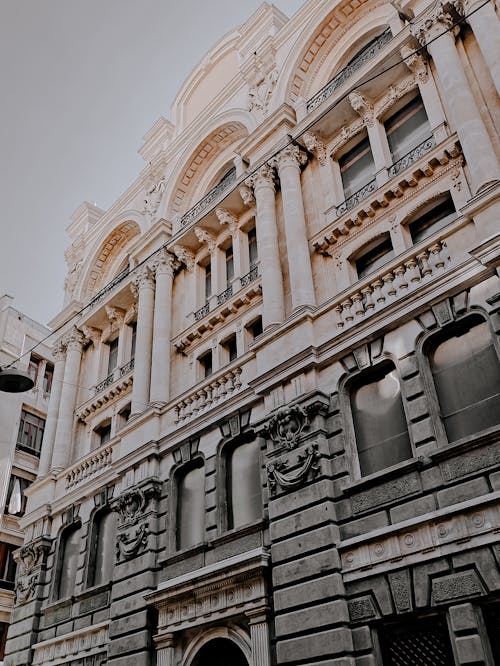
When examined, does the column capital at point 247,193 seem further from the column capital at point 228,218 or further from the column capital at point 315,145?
the column capital at point 315,145

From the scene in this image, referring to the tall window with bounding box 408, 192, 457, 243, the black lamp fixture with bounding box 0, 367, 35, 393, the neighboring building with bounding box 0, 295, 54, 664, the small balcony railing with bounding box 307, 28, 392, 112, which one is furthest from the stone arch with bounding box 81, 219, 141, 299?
the tall window with bounding box 408, 192, 457, 243

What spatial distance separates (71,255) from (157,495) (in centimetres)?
1943

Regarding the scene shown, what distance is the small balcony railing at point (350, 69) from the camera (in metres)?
21.5

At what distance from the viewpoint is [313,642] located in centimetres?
1289

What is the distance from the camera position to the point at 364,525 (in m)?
13.4

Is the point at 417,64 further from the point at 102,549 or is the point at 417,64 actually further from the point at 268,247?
the point at 102,549

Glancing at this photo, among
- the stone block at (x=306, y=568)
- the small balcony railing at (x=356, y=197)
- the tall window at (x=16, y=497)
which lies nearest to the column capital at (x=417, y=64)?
the small balcony railing at (x=356, y=197)

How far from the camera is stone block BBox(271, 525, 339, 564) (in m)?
13.7

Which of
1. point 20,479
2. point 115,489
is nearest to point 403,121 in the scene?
point 115,489

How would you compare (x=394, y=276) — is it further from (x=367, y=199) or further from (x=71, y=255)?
(x=71, y=255)

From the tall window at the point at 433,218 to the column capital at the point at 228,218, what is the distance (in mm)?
8147

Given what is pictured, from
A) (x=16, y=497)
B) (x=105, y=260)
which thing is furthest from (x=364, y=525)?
(x=16, y=497)

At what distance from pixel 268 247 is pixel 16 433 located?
2358 cm

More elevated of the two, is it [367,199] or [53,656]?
[367,199]
